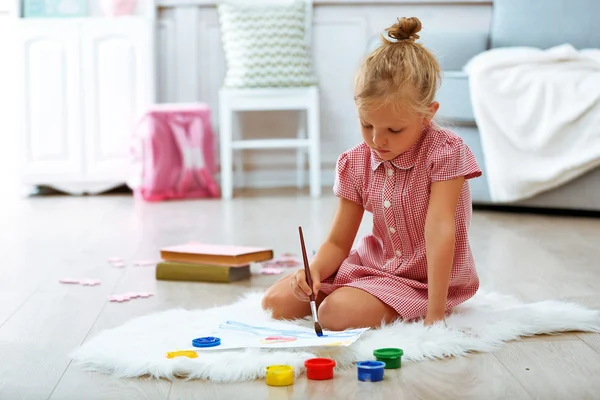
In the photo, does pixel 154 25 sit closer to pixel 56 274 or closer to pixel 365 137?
pixel 56 274

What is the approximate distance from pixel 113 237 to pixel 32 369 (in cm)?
126

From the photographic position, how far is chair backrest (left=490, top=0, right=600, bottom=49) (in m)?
3.29

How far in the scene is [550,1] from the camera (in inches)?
131

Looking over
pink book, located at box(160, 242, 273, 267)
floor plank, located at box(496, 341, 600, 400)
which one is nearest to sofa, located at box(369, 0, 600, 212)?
pink book, located at box(160, 242, 273, 267)

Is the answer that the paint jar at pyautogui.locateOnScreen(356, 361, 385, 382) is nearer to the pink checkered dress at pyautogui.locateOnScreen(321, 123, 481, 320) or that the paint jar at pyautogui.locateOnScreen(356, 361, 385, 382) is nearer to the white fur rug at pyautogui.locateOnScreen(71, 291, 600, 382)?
the white fur rug at pyautogui.locateOnScreen(71, 291, 600, 382)

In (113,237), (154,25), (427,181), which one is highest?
(154,25)

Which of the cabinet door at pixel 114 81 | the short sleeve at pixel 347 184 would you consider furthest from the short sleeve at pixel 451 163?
the cabinet door at pixel 114 81

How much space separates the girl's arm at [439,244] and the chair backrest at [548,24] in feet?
7.15

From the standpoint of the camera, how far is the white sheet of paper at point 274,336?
3.94 ft

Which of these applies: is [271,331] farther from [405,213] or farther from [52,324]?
[52,324]

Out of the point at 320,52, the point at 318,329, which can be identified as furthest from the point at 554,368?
the point at 320,52

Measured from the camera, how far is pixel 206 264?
6.05 feet

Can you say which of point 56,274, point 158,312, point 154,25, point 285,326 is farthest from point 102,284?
point 154,25

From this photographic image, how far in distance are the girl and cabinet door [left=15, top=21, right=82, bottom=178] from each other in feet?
7.39
